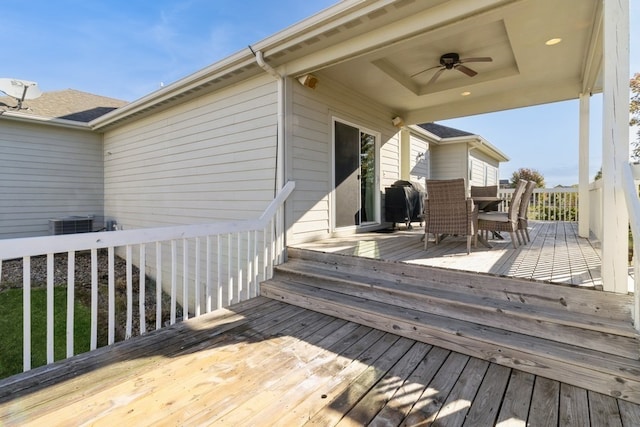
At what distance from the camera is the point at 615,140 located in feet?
7.72

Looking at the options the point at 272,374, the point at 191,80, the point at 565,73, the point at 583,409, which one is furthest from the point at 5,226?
the point at 565,73

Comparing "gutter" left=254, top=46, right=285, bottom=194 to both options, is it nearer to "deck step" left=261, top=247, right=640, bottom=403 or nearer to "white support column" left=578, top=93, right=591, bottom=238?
"deck step" left=261, top=247, right=640, bottom=403

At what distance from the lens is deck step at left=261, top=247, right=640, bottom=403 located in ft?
6.16

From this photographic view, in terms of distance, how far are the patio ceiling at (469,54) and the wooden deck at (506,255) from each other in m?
2.41

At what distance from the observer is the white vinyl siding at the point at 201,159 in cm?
464

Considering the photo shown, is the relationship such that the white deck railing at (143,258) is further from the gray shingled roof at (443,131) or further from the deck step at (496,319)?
the gray shingled roof at (443,131)

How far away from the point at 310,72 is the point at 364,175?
2.47 m

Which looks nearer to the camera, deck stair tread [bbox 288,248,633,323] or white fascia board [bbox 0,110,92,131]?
deck stair tread [bbox 288,248,633,323]

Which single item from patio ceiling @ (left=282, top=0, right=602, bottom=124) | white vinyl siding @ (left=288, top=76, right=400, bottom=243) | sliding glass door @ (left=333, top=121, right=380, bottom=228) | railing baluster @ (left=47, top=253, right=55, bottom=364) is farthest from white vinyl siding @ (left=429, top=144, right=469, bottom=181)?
railing baluster @ (left=47, top=253, right=55, bottom=364)

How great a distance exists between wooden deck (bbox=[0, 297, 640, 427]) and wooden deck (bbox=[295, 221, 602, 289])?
1.01 metres

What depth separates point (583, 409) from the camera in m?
1.65

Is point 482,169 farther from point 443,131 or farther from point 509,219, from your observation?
point 509,219

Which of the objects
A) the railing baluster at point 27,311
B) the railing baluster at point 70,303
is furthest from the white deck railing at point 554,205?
the railing baluster at point 27,311

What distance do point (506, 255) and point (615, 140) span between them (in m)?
1.65
